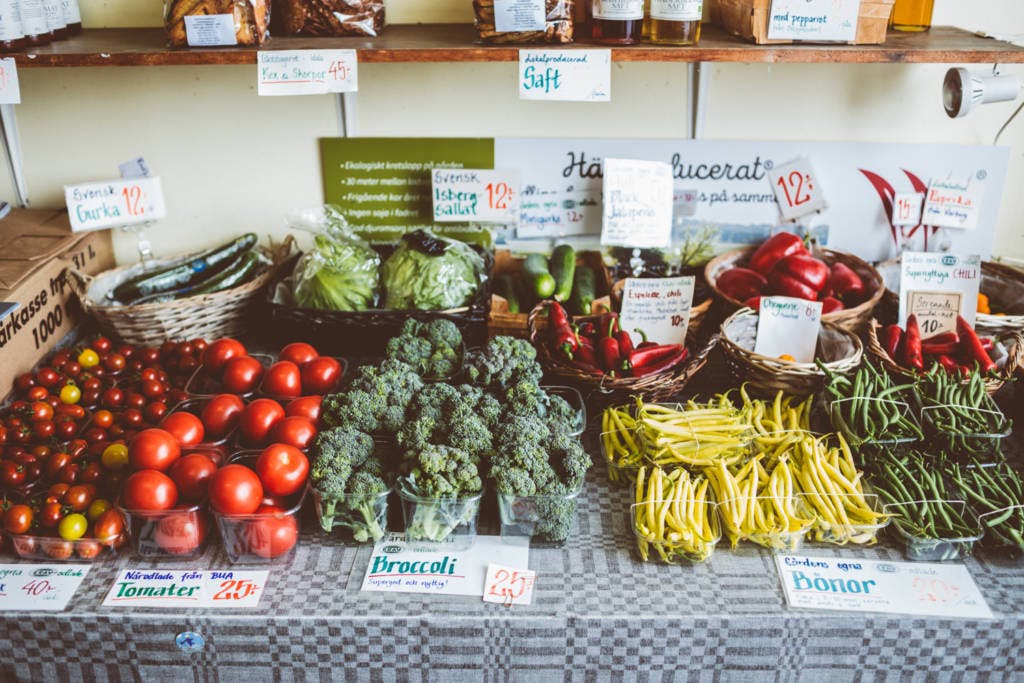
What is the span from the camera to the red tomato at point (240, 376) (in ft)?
6.59

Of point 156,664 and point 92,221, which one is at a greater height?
point 92,221

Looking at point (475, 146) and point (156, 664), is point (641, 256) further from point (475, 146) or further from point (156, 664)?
point (156, 664)

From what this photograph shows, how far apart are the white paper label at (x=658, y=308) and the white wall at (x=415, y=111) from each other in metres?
0.52

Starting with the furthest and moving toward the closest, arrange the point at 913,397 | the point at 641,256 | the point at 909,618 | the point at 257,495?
1. the point at 641,256
2. the point at 913,397
3. the point at 257,495
4. the point at 909,618

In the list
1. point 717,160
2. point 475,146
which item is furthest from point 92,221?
point 717,160

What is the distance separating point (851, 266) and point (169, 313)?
6.51 feet

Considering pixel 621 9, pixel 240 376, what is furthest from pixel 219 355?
pixel 621 9

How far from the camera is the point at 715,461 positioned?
1776 mm

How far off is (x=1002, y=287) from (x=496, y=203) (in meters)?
1.50

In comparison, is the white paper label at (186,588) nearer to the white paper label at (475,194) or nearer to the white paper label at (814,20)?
the white paper label at (475,194)

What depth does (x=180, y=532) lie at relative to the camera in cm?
160

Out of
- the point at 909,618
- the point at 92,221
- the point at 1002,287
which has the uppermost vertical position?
the point at 92,221

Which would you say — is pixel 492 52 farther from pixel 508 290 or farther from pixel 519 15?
pixel 508 290

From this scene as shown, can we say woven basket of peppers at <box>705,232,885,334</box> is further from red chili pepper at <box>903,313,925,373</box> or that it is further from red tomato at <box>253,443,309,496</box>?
red tomato at <box>253,443,309,496</box>
